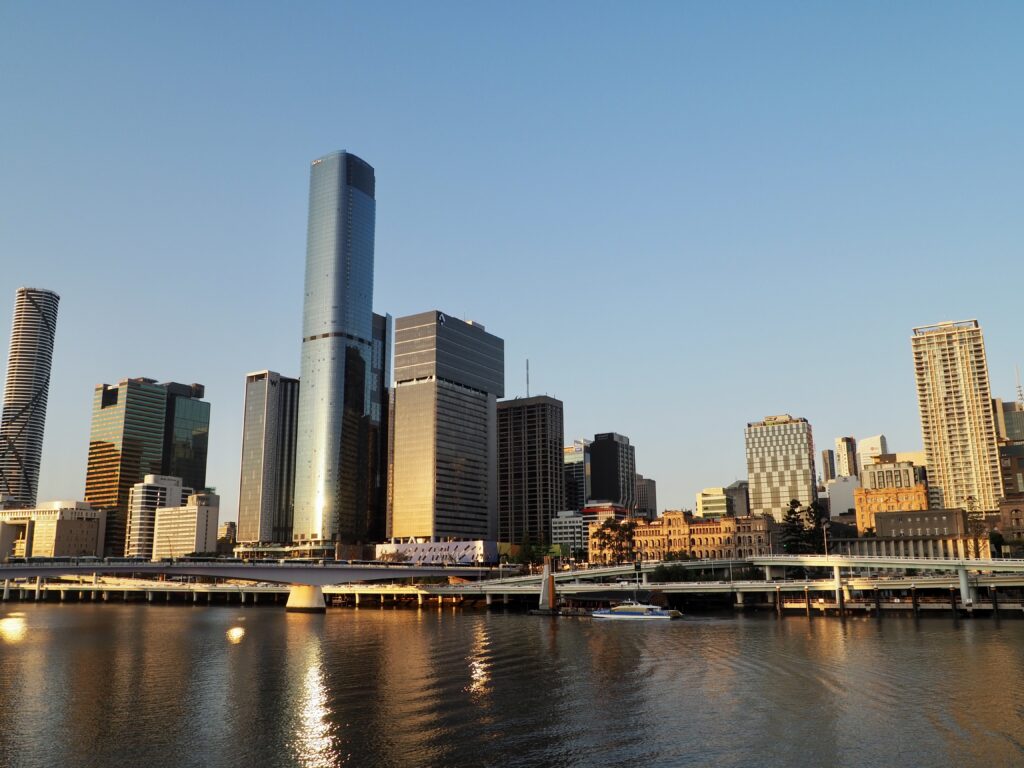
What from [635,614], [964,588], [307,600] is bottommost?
[635,614]

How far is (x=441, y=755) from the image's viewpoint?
150ft

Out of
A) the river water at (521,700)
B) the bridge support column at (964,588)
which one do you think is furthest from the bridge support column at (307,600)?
the bridge support column at (964,588)

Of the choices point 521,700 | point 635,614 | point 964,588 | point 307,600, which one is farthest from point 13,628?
point 964,588

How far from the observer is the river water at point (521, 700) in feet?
154

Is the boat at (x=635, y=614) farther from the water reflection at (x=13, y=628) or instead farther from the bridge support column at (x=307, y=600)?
the water reflection at (x=13, y=628)

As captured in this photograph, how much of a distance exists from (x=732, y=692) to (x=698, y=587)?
106885 mm

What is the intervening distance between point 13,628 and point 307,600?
197 feet

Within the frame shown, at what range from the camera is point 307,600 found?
181250mm

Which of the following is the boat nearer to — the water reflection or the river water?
the river water

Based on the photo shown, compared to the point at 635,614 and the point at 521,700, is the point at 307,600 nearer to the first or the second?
the point at 635,614

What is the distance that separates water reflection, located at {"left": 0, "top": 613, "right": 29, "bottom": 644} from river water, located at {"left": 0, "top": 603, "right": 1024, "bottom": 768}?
2.82 meters

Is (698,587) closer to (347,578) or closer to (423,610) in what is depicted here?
(423,610)

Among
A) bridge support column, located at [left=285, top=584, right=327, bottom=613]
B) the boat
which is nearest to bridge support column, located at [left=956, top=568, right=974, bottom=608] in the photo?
the boat

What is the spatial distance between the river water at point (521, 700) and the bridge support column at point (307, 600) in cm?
6995
